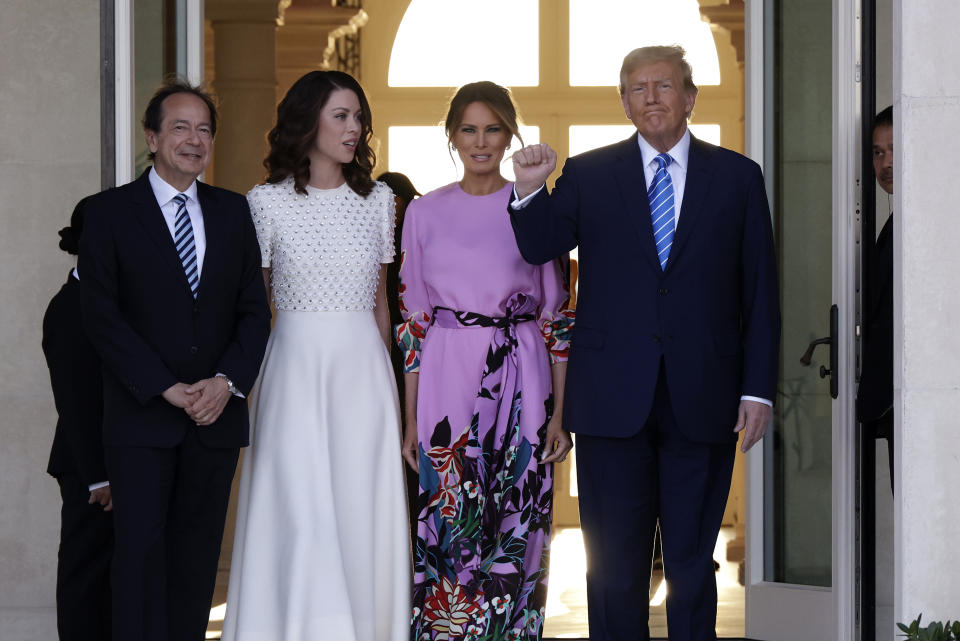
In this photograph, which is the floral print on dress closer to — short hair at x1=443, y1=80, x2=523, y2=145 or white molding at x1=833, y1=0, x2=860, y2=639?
short hair at x1=443, y1=80, x2=523, y2=145

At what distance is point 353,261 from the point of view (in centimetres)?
375

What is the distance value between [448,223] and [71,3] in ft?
5.87

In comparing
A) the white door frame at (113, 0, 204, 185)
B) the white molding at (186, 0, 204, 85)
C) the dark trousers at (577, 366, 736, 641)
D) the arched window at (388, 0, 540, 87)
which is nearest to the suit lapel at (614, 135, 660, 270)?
the dark trousers at (577, 366, 736, 641)

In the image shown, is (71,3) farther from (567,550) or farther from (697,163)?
(567,550)

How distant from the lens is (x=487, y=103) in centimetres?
378

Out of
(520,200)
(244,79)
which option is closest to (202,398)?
(520,200)

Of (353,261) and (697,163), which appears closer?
(697,163)

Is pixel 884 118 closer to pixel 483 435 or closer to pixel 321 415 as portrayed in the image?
pixel 483 435

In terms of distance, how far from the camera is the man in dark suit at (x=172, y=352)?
338 cm

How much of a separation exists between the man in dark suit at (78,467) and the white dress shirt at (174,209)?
0.34m

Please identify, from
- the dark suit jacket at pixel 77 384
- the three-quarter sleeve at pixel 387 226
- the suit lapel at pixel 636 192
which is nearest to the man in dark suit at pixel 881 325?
the suit lapel at pixel 636 192

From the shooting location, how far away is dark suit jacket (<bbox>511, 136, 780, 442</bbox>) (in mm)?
3338
